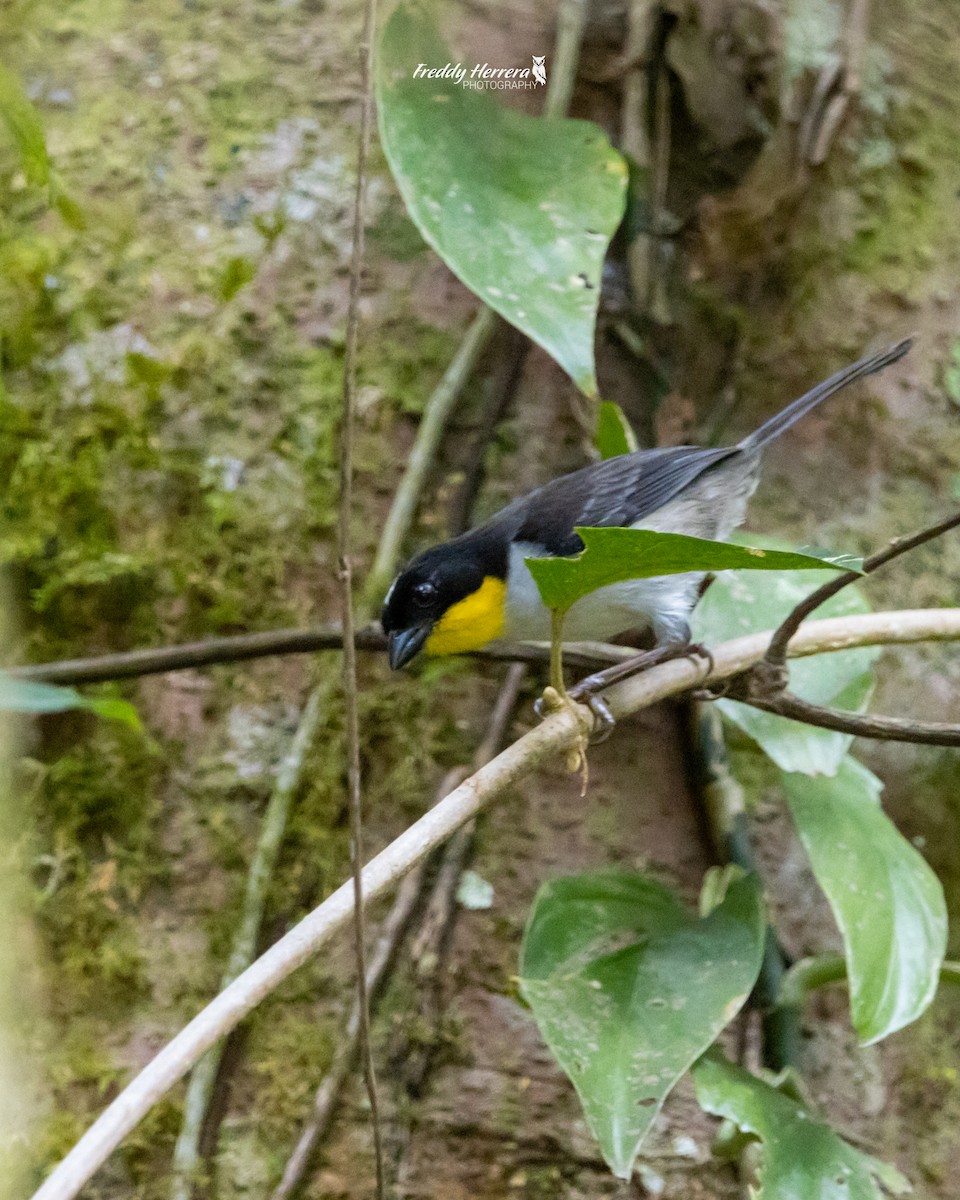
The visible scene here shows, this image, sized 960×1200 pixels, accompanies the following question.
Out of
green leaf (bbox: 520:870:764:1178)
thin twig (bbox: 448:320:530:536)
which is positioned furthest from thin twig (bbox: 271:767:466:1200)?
thin twig (bbox: 448:320:530:536)

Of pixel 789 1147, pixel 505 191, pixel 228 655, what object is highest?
pixel 505 191

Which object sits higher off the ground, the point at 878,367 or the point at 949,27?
the point at 949,27

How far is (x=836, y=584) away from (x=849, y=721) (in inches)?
11.6

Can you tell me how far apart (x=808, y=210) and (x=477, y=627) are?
1410mm

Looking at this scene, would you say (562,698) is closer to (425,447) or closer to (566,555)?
(566,555)

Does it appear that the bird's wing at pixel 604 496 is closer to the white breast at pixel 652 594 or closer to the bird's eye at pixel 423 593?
the white breast at pixel 652 594

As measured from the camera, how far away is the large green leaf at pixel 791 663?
6.09ft

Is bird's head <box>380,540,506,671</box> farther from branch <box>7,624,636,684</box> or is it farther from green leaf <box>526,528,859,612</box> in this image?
green leaf <box>526,528,859,612</box>

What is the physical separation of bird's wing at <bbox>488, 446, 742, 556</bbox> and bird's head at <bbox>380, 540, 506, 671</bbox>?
0.37ft

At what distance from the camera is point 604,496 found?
82.3 inches

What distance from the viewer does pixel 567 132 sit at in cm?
220

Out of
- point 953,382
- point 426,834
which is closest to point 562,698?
point 426,834

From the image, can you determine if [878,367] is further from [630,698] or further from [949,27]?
[949,27]

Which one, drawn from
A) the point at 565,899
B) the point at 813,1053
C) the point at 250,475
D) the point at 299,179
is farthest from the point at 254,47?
the point at 813,1053
